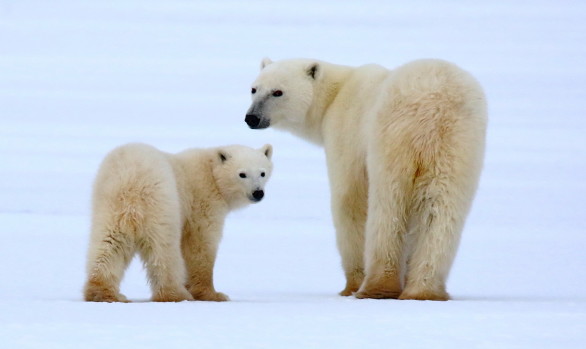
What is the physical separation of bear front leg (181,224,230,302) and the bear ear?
1.36 meters

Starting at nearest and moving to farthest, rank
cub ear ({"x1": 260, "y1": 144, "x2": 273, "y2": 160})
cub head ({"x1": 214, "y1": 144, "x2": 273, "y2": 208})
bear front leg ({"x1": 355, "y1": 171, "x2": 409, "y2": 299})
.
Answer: bear front leg ({"x1": 355, "y1": 171, "x2": 409, "y2": 299}) < cub head ({"x1": 214, "y1": 144, "x2": 273, "y2": 208}) < cub ear ({"x1": 260, "y1": 144, "x2": 273, "y2": 160})

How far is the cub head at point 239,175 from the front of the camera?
621cm

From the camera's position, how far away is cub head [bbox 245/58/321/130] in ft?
22.1

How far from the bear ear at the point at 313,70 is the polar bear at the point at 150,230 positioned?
121 centimetres

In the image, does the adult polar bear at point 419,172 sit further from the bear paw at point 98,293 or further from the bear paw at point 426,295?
the bear paw at point 98,293

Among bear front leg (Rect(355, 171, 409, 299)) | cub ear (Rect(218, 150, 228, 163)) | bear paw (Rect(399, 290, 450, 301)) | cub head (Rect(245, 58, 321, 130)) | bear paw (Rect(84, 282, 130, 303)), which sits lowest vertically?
bear paw (Rect(84, 282, 130, 303))

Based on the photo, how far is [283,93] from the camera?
6.76m

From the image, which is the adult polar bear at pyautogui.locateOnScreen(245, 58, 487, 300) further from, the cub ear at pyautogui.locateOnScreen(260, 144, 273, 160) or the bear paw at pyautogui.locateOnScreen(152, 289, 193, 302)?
the bear paw at pyautogui.locateOnScreen(152, 289, 193, 302)

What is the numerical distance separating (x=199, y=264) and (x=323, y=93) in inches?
56.8

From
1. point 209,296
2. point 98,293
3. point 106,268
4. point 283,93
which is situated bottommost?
point 209,296

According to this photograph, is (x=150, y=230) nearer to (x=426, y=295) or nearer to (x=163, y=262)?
(x=163, y=262)

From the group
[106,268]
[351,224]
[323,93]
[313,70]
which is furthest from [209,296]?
[313,70]

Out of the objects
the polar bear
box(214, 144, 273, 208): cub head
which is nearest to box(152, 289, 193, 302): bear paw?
the polar bear

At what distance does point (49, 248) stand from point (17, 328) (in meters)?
4.96
